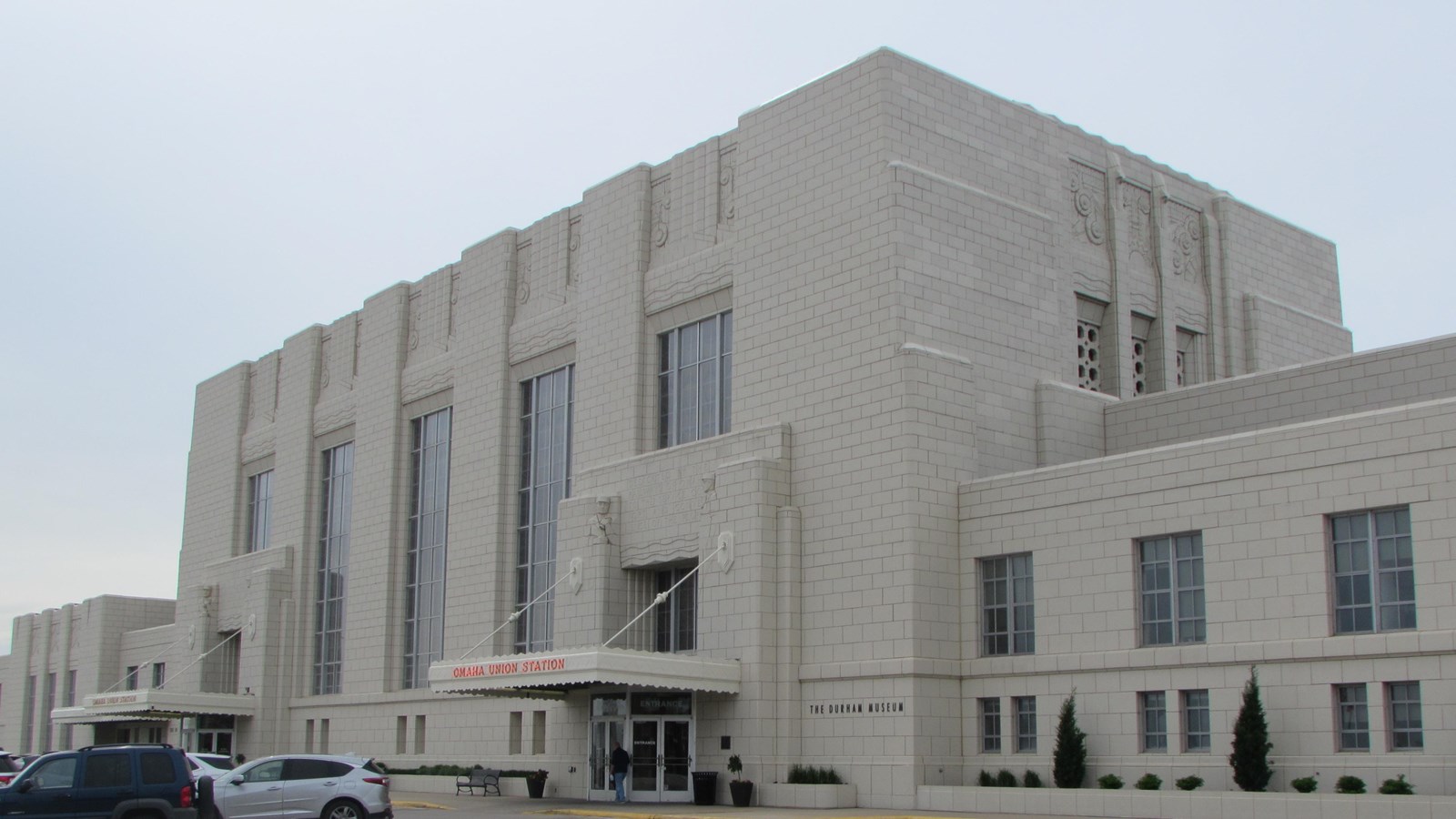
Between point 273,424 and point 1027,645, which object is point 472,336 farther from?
point 1027,645

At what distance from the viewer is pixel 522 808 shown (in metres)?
37.1

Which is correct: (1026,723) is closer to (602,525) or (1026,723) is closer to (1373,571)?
(1373,571)

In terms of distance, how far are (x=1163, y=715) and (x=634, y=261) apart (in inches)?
802

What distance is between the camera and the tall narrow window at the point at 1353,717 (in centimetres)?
2752

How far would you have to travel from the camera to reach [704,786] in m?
35.8

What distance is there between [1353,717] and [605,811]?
53.0ft

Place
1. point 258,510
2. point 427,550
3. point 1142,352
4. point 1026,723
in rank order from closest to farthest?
point 1026,723 < point 1142,352 < point 427,550 < point 258,510

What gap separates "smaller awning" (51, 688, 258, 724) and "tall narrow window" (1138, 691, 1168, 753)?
→ 38332mm

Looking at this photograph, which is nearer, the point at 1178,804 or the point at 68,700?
the point at 1178,804

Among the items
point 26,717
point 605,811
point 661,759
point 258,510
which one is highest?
point 258,510

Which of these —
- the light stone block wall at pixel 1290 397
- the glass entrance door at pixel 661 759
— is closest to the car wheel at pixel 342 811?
the glass entrance door at pixel 661 759

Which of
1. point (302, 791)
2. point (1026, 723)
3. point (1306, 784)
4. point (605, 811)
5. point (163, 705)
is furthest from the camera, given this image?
point (163, 705)

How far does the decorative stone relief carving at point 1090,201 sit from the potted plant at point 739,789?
57.4 feet

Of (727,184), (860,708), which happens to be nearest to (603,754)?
(860,708)
